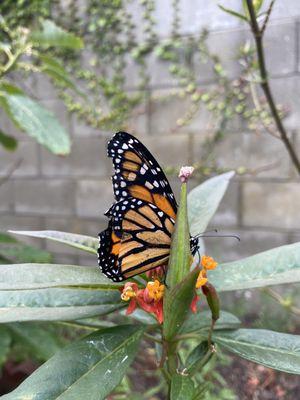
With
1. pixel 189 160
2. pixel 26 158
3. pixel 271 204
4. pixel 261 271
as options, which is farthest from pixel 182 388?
pixel 26 158

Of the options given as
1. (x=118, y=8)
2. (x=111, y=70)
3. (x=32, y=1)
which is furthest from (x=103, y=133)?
(x=32, y=1)

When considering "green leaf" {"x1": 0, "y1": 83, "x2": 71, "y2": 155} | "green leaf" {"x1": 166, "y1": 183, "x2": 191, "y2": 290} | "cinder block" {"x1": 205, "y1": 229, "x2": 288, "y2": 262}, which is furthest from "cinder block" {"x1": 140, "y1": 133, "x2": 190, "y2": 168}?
"green leaf" {"x1": 166, "y1": 183, "x2": 191, "y2": 290}

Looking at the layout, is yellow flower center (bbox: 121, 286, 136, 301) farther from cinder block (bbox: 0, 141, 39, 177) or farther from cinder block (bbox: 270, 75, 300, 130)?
cinder block (bbox: 0, 141, 39, 177)

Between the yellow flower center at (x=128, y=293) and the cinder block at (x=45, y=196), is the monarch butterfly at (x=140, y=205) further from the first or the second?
the cinder block at (x=45, y=196)

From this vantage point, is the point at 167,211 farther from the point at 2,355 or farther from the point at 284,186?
the point at 284,186

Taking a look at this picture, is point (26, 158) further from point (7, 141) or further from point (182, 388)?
point (182, 388)

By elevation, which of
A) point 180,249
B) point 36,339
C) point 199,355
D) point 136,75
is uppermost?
point 136,75
